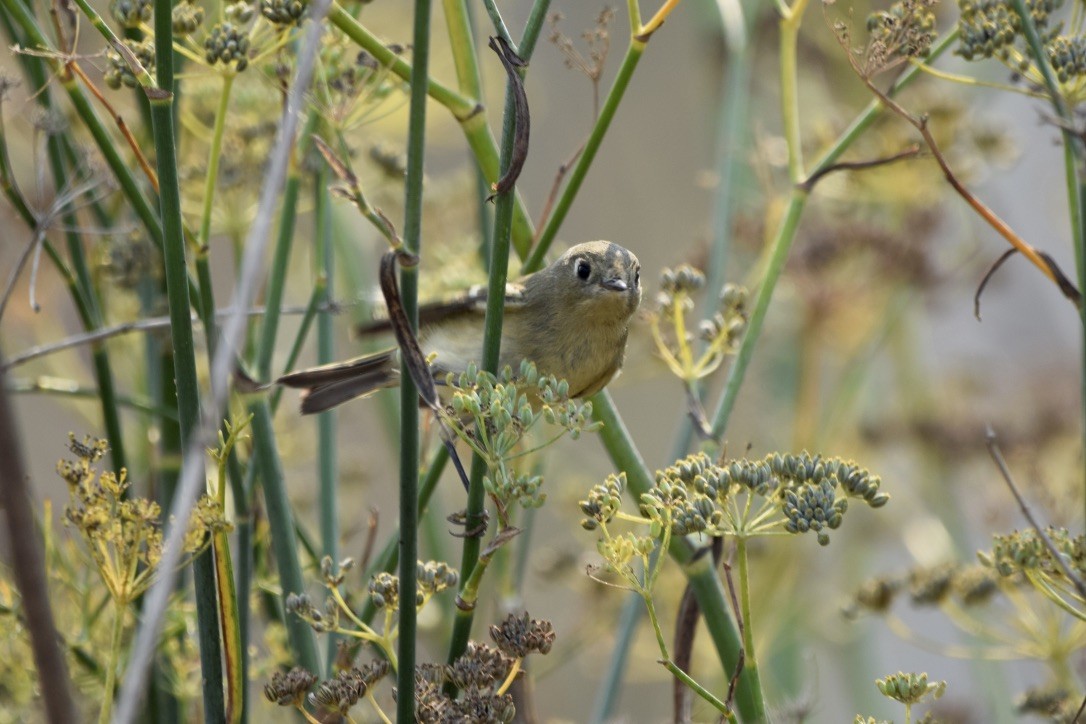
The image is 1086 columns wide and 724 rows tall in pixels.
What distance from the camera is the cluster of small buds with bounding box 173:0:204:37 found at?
1.52 metres

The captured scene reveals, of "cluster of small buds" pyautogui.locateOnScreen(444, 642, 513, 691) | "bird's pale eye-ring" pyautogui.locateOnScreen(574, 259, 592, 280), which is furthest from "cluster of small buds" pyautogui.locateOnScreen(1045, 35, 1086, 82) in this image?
"cluster of small buds" pyautogui.locateOnScreen(444, 642, 513, 691)

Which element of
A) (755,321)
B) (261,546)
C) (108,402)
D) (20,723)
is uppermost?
(755,321)

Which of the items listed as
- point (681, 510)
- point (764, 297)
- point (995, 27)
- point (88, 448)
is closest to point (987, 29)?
point (995, 27)

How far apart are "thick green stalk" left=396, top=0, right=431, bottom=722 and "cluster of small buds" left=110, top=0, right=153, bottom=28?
1.89 feet

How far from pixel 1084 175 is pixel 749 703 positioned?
837mm

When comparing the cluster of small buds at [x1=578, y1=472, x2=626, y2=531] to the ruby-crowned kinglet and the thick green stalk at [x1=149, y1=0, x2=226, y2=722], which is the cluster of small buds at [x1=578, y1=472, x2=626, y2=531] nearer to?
the thick green stalk at [x1=149, y1=0, x2=226, y2=722]

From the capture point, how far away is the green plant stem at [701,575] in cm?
159

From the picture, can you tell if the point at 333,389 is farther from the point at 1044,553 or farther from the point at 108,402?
the point at 1044,553

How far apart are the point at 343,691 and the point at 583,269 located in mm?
1164

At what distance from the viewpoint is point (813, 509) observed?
1296 mm

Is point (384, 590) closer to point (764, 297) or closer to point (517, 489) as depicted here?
point (517, 489)

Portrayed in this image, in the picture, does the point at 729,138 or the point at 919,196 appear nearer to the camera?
the point at 729,138

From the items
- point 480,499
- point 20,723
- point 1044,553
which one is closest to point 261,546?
point 20,723

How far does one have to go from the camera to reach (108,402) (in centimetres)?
164
